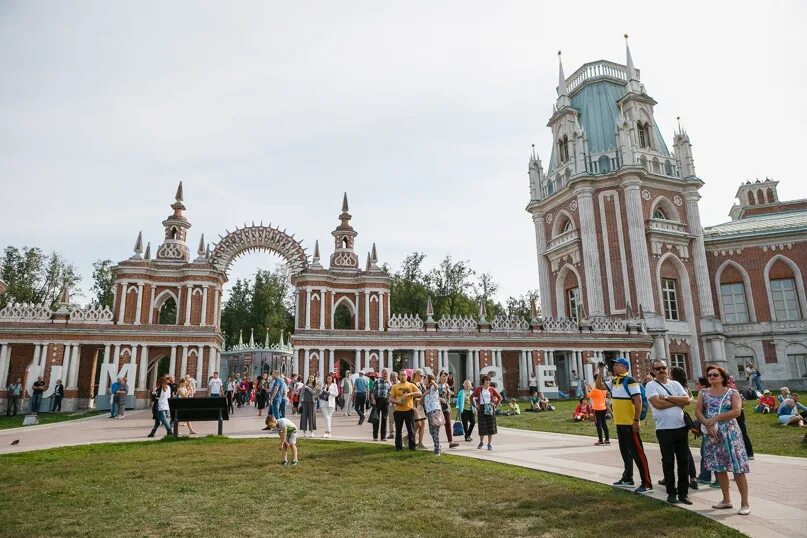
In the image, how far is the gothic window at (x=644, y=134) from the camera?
4244cm

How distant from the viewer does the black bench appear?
14227 millimetres

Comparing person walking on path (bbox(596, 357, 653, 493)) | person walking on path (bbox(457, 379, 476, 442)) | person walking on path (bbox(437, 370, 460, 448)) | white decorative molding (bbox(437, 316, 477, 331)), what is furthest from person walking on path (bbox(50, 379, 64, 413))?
person walking on path (bbox(596, 357, 653, 493))

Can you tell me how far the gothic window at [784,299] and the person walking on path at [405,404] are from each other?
39.0 metres

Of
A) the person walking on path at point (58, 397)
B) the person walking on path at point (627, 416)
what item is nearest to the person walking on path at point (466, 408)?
the person walking on path at point (627, 416)

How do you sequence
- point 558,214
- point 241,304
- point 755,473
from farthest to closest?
point 241,304, point 558,214, point 755,473

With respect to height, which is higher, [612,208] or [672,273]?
[612,208]

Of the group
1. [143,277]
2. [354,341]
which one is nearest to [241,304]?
[143,277]

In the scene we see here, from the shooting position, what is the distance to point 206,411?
14.5m

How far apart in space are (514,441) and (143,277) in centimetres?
2668

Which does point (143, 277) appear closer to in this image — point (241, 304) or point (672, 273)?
point (241, 304)

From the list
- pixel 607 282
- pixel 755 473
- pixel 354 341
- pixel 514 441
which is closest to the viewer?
pixel 755 473

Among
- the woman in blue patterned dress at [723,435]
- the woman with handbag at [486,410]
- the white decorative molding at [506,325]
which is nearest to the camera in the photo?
the woman in blue patterned dress at [723,435]

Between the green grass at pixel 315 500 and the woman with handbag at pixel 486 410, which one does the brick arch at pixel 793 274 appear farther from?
the green grass at pixel 315 500

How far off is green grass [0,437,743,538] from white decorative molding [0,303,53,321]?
2225cm
